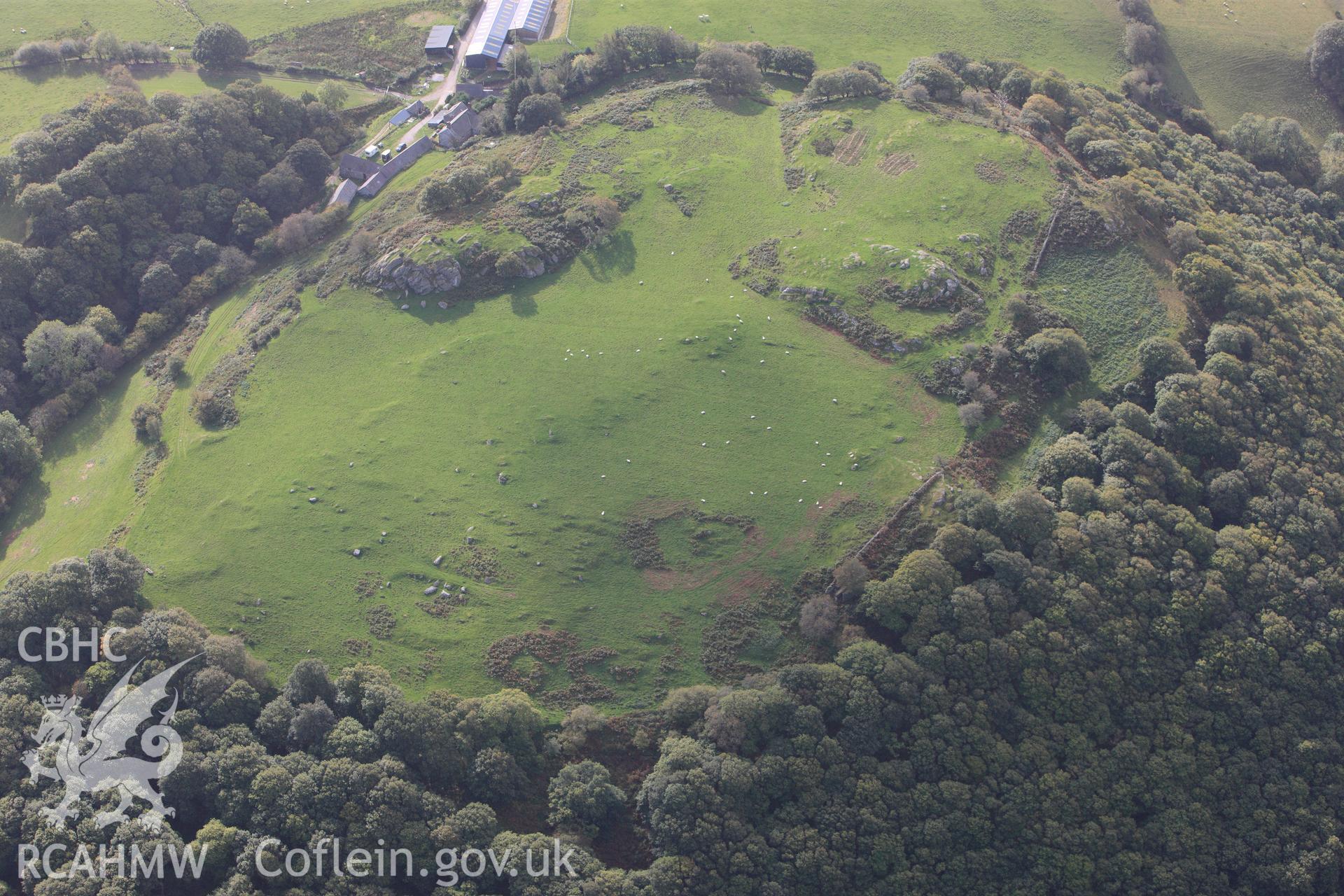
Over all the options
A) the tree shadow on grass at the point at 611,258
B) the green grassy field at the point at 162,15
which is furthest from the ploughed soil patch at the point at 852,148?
the green grassy field at the point at 162,15

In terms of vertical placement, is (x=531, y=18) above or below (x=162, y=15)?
below

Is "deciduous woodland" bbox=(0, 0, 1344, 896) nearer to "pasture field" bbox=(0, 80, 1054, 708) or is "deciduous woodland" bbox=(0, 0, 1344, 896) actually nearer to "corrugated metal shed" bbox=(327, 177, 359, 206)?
"pasture field" bbox=(0, 80, 1054, 708)

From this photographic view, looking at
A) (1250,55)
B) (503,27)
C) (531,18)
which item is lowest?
(1250,55)

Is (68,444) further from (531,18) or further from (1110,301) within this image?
(1110,301)

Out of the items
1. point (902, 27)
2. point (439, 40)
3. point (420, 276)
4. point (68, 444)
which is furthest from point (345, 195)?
point (902, 27)

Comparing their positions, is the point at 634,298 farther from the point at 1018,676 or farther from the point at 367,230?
the point at 1018,676

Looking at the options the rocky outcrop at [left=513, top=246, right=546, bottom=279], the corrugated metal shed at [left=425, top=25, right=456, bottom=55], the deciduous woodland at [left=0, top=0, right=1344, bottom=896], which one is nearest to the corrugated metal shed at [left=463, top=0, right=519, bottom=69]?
the corrugated metal shed at [left=425, top=25, right=456, bottom=55]

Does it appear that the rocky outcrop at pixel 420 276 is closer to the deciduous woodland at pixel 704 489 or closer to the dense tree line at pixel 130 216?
the deciduous woodland at pixel 704 489
